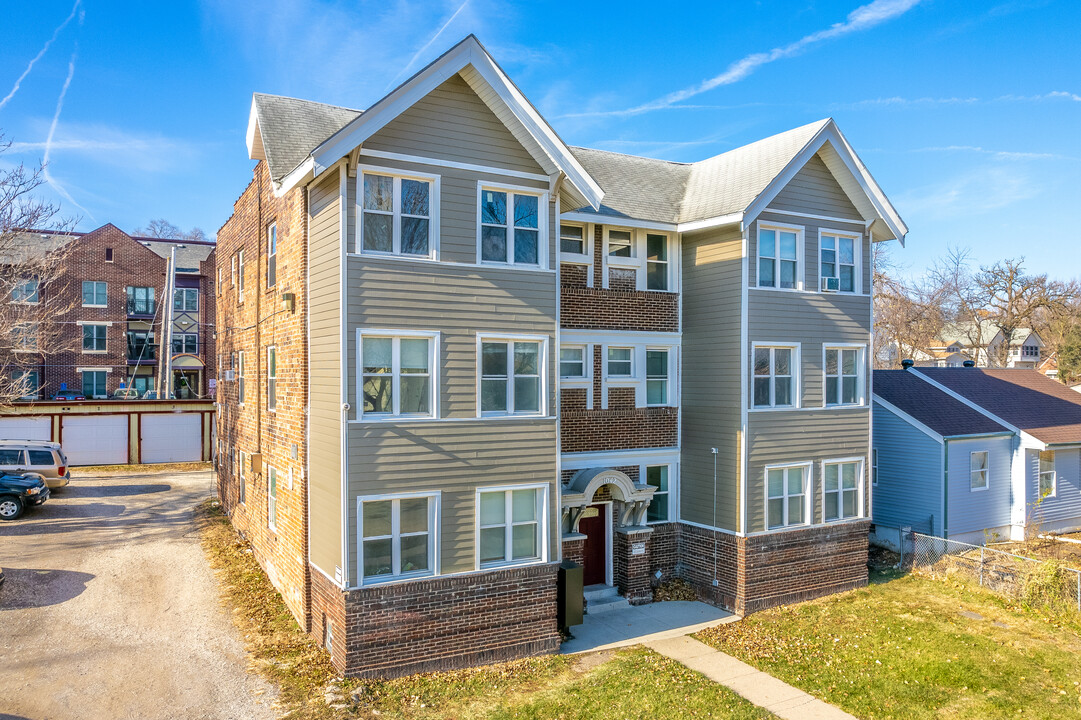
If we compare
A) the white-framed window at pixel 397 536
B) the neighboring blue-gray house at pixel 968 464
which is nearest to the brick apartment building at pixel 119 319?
the white-framed window at pixel 397 536

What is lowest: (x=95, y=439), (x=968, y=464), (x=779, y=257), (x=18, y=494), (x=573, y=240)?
(x=18, y=494)

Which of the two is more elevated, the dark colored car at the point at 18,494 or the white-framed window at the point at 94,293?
the white-framed window at the point at 94,293

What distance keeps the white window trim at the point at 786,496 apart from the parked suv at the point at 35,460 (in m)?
22.7

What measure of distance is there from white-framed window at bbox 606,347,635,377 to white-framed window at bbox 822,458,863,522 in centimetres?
523

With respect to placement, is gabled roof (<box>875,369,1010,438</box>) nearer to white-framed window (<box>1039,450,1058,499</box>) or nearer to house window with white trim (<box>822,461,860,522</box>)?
white-framed window (<box>1039,450,1058,499</box>)

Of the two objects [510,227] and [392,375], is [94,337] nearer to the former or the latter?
[392,375]

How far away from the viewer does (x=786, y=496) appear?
15.7 meters

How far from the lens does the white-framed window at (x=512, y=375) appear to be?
12234 mm

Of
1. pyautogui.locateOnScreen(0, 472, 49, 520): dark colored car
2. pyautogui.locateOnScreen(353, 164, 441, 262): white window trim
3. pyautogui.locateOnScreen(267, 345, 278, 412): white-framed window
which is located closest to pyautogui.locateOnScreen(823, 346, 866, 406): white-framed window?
pyautogui.locateOnScreen(353, 164, 441, 262): white window trim

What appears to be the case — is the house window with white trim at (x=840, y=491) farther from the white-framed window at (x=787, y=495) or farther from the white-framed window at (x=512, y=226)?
the white-framed window at (x=512, y=226)

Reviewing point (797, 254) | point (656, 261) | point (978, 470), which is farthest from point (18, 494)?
point (978, 470)

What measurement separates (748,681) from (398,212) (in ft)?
33.1

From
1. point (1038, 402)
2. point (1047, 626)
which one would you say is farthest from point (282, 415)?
point (1038, 402)

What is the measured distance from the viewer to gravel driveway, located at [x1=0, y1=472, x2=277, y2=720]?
10.2 meters
